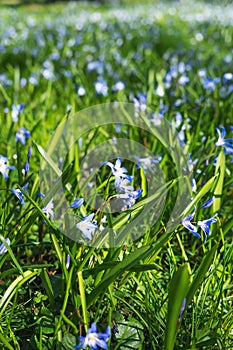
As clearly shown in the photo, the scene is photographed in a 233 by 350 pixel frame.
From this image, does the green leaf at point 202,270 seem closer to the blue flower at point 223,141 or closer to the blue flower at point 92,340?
the blue flower at point 92,340

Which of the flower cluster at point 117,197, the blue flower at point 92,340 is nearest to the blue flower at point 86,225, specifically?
the flower cluster at point 117,197

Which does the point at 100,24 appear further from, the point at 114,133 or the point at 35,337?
the point at 35,337

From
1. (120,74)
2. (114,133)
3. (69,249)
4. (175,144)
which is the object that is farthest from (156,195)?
(120,74)

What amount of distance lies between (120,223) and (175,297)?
45 centimetres

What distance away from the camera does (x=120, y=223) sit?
1.87m

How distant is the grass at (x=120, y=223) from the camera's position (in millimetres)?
1701

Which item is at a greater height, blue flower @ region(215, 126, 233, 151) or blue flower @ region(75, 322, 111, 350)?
blue flower @ region(215, 126, 233, 151)

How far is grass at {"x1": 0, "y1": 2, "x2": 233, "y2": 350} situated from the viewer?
170 cm

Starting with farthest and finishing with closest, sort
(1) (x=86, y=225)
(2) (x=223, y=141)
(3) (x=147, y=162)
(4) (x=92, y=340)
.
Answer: (3) (x=147, y=162), (2) (x=223, y=141), (1) (x=86, y=225), (4) (x=92, y=340)

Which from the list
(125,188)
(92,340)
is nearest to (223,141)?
(125,188)

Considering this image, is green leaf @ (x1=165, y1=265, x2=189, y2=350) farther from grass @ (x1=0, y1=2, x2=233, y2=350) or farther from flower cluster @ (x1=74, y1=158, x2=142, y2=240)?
flower cluster @ (x1=74, y1=158, x2=142, y2=240)

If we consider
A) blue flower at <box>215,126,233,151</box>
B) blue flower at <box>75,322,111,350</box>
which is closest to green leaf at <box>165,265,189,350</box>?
blue flower at <box>75,322,111,350</box>

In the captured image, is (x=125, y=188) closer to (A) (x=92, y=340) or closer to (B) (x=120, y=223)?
(B) (x=120, y=223)

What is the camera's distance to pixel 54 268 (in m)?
2.20
